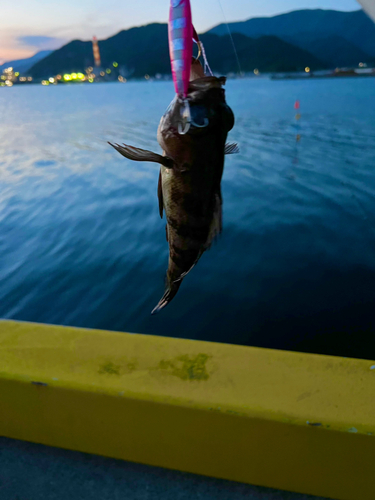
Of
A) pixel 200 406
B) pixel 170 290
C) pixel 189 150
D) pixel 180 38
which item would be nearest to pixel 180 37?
pixel 180 38

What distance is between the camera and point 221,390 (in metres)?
2.00

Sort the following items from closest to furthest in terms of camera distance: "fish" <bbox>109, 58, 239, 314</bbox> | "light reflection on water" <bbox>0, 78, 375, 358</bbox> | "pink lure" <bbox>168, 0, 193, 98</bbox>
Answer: "pink lure" <bbox>168, 0, 193, 98</bbox> → "fish" <bbox>109, 58, 239, 314</bbox> → "light reflection on water" <bbox>0, 78, 375, 358</bbox>

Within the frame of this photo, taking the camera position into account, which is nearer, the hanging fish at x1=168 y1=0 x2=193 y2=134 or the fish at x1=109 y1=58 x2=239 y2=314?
the hanging fish at x1=168 y1=0 x2=193 y2=134

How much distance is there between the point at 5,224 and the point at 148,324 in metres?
6.60

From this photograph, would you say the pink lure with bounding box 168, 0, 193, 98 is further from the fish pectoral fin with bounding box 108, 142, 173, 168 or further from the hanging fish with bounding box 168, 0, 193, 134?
the fish pectoral fin with bounding box 108, 142, 173, 168

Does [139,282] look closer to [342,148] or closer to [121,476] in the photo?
[121,476]

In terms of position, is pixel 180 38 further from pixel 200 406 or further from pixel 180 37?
pixel 200 406

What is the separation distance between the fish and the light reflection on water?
457 cm

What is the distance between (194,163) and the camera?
93 centimetres

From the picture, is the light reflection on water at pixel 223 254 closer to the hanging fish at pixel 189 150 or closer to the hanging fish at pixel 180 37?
the hanging fish at pixel 189 150

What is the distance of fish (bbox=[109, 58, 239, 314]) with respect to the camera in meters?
0.86

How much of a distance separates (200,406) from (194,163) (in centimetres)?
151

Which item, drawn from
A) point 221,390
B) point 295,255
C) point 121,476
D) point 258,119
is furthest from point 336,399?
point 258,119

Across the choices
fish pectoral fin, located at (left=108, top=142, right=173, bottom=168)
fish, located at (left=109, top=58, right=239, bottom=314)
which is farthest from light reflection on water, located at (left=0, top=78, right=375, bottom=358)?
fish pectoral fin, located at (left=108, top=142, right=173, bottom=168)
